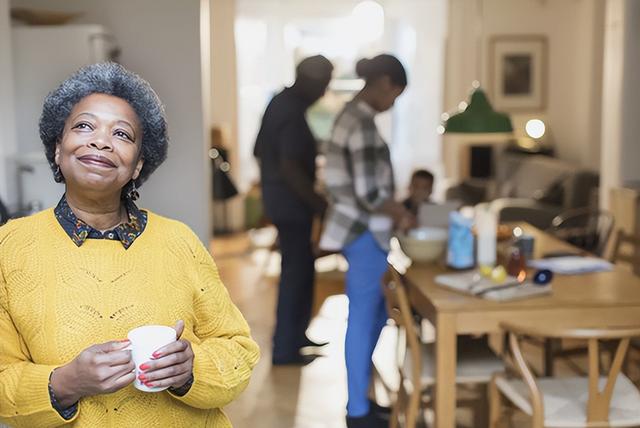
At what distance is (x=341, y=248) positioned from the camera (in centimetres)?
370

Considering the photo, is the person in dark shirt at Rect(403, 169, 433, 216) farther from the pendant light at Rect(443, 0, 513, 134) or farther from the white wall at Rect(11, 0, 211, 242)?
the white wall at Rect(11, 0, 211, 242)

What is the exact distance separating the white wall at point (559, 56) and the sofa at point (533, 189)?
377 millimetres

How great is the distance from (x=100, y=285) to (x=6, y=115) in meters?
2.77

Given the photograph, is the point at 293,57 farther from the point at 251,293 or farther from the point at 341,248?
the point at 341,248

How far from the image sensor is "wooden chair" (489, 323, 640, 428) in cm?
261

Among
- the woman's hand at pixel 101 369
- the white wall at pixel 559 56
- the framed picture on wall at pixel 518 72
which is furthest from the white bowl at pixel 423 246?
the framed picture on wall at pixel 518 72

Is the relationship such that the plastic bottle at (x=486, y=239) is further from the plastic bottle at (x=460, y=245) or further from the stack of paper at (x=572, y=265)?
the stack of paper at (x=572, y=265)

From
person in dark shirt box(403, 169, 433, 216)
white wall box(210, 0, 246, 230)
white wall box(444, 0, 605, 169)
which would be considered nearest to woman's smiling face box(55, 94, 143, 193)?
person in dark shirt box(403, 169, 433, 216)

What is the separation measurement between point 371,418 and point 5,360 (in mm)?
2524

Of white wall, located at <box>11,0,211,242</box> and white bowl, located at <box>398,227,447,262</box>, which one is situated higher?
white wall, located at <box>11,0,211,242</box>

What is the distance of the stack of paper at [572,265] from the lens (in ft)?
11.7

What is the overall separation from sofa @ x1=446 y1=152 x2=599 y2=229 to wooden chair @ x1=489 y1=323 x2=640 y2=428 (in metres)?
4.31

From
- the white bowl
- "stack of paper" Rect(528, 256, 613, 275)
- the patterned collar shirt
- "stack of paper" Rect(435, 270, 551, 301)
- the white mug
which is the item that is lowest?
"stack of paper" Rect(528, 256, 613, 275)

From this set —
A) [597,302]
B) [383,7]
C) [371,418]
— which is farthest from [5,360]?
[383,7]
